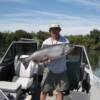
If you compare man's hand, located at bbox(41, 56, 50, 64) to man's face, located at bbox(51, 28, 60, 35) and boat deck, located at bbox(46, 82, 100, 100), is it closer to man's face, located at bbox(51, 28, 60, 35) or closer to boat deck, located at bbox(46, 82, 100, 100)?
man's face, located at bbox(51, 28, 60, 35)

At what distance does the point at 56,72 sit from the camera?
6484 millimetres

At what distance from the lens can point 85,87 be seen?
7.45 meters

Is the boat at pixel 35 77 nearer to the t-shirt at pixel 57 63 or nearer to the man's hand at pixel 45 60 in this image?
the t-shirt at pixel 57 63

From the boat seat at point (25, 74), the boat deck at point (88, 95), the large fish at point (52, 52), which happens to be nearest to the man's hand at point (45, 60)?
the large fish at point (52, 52)

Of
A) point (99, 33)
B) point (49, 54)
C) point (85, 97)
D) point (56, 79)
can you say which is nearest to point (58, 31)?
point (49, 54)

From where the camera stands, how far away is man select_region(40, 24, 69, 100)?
643 cm

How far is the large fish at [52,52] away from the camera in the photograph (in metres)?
6.30

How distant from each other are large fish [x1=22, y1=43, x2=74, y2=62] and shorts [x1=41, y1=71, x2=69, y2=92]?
1.28 ft

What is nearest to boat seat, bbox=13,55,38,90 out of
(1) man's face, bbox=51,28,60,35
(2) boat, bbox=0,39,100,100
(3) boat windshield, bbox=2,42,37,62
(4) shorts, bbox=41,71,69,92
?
(2) boat, bbox=0,39,100,100

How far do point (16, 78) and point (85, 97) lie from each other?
2144mm

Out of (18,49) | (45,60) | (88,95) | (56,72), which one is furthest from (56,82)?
(18,49)

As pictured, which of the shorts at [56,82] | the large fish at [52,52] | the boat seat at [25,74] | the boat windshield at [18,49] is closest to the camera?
the large fish at [52,52]

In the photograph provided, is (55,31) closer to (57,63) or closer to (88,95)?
(57,63)

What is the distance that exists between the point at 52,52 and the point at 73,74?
174 cm
